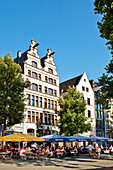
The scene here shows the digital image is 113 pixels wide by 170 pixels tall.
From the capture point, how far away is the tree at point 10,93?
86.4 feet

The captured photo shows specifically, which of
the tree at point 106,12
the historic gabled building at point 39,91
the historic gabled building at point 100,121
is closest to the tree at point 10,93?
the historic gabled building at point 39,91

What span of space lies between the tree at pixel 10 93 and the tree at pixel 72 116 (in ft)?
32.0

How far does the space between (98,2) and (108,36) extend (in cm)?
245

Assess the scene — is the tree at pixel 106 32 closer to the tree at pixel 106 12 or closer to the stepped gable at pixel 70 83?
the tree at pixel 106 12

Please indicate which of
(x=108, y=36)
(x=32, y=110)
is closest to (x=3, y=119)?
(x=32, y=110)

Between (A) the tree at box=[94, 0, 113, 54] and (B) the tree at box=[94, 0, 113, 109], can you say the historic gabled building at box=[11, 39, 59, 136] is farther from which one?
(A) the tree at box=[94, 0, 113, 54]

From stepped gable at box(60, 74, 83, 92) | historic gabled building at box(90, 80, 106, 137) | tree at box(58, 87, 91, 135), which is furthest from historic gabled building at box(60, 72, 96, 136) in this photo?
tree at box(58, 87, 91, 135)

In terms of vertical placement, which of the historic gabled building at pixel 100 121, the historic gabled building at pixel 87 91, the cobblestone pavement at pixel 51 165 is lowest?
the cobblestone pavement at pixel 51 165

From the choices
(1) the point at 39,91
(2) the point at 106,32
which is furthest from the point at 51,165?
(1) the point at 39,91

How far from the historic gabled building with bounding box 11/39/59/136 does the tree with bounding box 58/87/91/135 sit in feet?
11.7

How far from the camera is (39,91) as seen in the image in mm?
39469

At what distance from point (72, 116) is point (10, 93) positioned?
1232 cm

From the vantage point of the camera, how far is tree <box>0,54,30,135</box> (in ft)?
86.4

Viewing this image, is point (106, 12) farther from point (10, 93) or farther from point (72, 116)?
point (72, 116)
